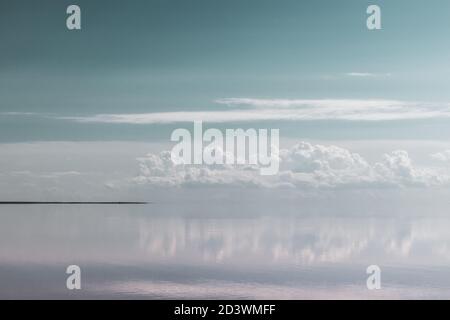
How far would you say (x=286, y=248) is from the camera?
850 inches

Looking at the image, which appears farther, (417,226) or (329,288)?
(417,226)

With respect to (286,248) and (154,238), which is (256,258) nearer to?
(286,248)

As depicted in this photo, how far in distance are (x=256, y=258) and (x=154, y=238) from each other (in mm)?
5648

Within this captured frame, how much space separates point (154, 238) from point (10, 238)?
566 centimetres

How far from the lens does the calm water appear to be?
15938mm

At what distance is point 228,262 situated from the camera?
63.6 ft

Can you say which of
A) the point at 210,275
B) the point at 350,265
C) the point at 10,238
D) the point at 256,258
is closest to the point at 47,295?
the point at 210,275

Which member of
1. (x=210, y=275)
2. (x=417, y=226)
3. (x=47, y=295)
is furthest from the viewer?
(x=417, y=226)

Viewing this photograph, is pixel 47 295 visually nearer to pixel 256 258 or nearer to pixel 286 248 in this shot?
pixel 256 258

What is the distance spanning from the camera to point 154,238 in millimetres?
24406

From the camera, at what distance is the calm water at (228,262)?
15938 mm
